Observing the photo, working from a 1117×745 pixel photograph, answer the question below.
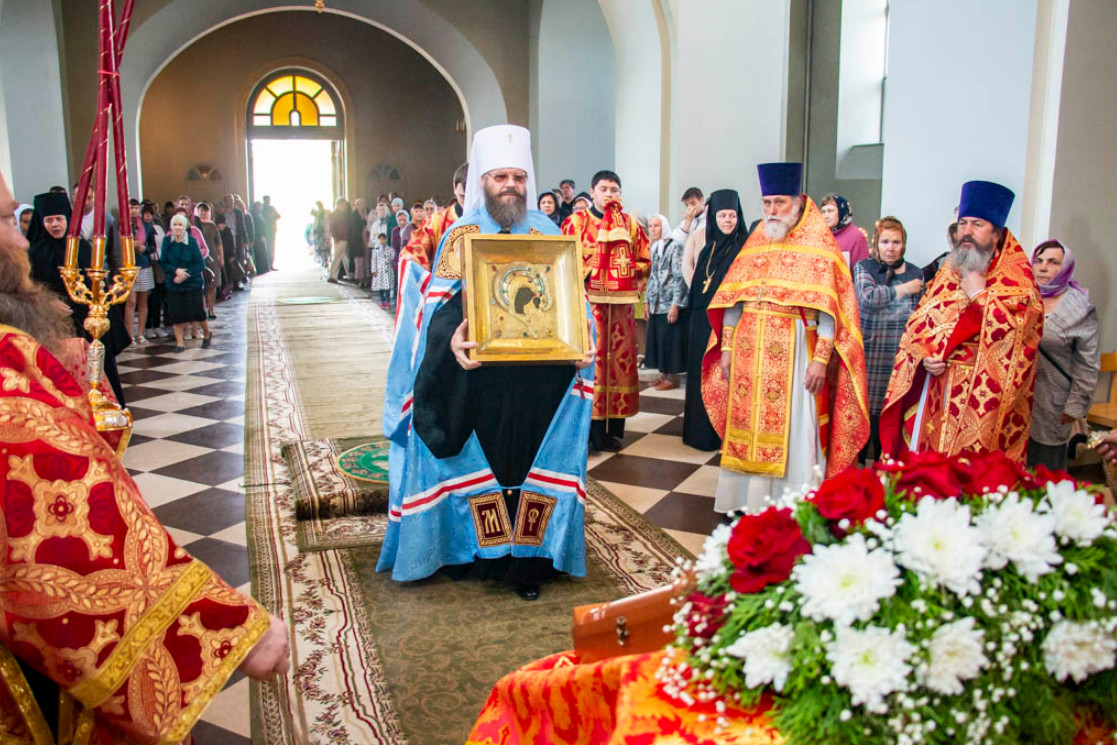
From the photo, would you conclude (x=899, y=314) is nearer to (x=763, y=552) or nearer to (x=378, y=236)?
(x=763, y=552)

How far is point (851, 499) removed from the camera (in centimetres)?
117

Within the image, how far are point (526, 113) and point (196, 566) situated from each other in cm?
1307

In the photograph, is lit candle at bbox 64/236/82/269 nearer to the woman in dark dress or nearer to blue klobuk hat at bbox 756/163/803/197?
blue klobuk hat at bbox 756/163/803/197

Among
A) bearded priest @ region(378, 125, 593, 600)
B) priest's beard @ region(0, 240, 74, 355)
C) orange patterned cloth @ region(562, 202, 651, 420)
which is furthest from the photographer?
orange patterned cloth @ region(562, 202, 651, 420)

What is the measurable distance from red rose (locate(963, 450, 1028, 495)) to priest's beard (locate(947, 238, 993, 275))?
8.78ft

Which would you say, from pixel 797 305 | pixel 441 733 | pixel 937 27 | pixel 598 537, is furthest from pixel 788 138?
pixel 441 733

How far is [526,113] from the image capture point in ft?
45.3

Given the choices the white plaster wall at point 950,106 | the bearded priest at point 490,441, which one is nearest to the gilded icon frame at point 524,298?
the bearded priest at point 490,441

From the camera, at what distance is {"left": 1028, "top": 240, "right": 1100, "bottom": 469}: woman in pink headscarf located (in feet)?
15.0

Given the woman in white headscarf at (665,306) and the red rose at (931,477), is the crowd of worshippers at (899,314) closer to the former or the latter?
the woman in white headscarf at (665,306)

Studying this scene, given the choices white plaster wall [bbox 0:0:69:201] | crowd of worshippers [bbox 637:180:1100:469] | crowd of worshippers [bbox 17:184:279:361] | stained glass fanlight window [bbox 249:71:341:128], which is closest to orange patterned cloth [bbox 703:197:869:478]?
crowd of worshippers [bbox 637:180:1100:469]

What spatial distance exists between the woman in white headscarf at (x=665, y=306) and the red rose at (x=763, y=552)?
20.0ft

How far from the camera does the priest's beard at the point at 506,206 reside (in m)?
3.46

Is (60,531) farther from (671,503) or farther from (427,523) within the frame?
(671,503)
